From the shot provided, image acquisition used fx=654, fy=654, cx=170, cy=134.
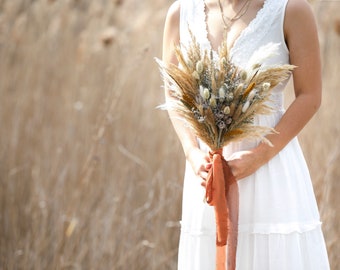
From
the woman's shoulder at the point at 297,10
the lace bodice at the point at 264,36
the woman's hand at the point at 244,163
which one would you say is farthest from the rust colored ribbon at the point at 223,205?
the woman's shoulder at the point at 297,10

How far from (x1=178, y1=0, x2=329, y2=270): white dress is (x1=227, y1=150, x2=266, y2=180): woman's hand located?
0.19 feet

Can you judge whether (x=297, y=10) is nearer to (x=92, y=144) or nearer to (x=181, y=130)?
(x=181, y=130)

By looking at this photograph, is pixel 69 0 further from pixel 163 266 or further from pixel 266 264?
pixel 266 264

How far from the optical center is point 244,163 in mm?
1785

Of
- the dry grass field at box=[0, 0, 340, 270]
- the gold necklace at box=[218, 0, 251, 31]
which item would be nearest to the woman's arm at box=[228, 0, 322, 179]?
the gold necklace at box=[218, 0, 251, 31]

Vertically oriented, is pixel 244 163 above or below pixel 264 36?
below

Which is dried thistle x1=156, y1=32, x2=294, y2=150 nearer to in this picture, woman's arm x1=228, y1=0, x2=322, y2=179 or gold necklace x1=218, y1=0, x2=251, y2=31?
woman's arm x1=228, y1=0, x2=322, y2=179

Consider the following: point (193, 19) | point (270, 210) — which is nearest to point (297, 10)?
point (193, 19)

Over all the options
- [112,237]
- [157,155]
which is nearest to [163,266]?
[112,237]

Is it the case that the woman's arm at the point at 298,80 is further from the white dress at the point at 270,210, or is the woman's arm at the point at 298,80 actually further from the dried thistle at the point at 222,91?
the dried thistle at the point at 222,91

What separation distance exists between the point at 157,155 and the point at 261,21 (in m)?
1.80

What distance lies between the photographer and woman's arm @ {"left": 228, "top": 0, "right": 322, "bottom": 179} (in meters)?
1.81

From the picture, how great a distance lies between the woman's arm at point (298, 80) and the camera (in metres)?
1.81

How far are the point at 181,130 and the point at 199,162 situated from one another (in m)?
0.18
